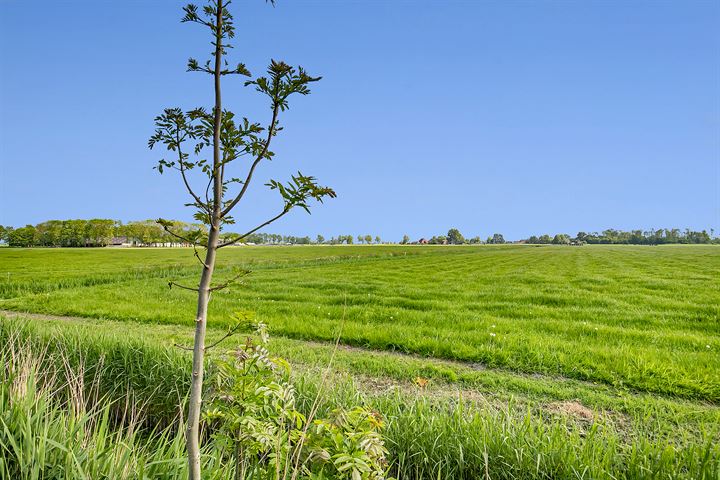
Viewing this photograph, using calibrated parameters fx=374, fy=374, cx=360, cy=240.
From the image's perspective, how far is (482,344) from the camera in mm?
8211

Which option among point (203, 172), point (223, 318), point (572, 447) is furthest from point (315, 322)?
point (203, 172)

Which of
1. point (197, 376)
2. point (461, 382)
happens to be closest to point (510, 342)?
point (461, 382)

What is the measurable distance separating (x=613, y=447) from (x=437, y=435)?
148cm

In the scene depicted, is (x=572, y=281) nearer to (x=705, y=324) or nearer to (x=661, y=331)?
(x=705, y=324)

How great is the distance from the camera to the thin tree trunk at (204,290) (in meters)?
1.83

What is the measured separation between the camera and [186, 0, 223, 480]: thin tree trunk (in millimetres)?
1829

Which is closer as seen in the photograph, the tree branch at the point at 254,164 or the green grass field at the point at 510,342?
the tree branch at the point at 254,164

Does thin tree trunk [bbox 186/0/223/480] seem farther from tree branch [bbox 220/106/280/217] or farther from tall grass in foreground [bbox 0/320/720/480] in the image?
tall grass in foreground [bbox 0/320/720/480]

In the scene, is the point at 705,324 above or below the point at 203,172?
below

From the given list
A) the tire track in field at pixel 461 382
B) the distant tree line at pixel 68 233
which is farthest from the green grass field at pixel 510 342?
the distant tree line at pixel 68 233

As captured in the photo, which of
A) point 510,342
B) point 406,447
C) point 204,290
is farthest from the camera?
point 510,342

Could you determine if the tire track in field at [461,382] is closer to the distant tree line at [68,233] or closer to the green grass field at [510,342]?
the green grass field at [510,342]

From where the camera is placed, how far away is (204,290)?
1841 millimetres

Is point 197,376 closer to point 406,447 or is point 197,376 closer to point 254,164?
point 254,164
